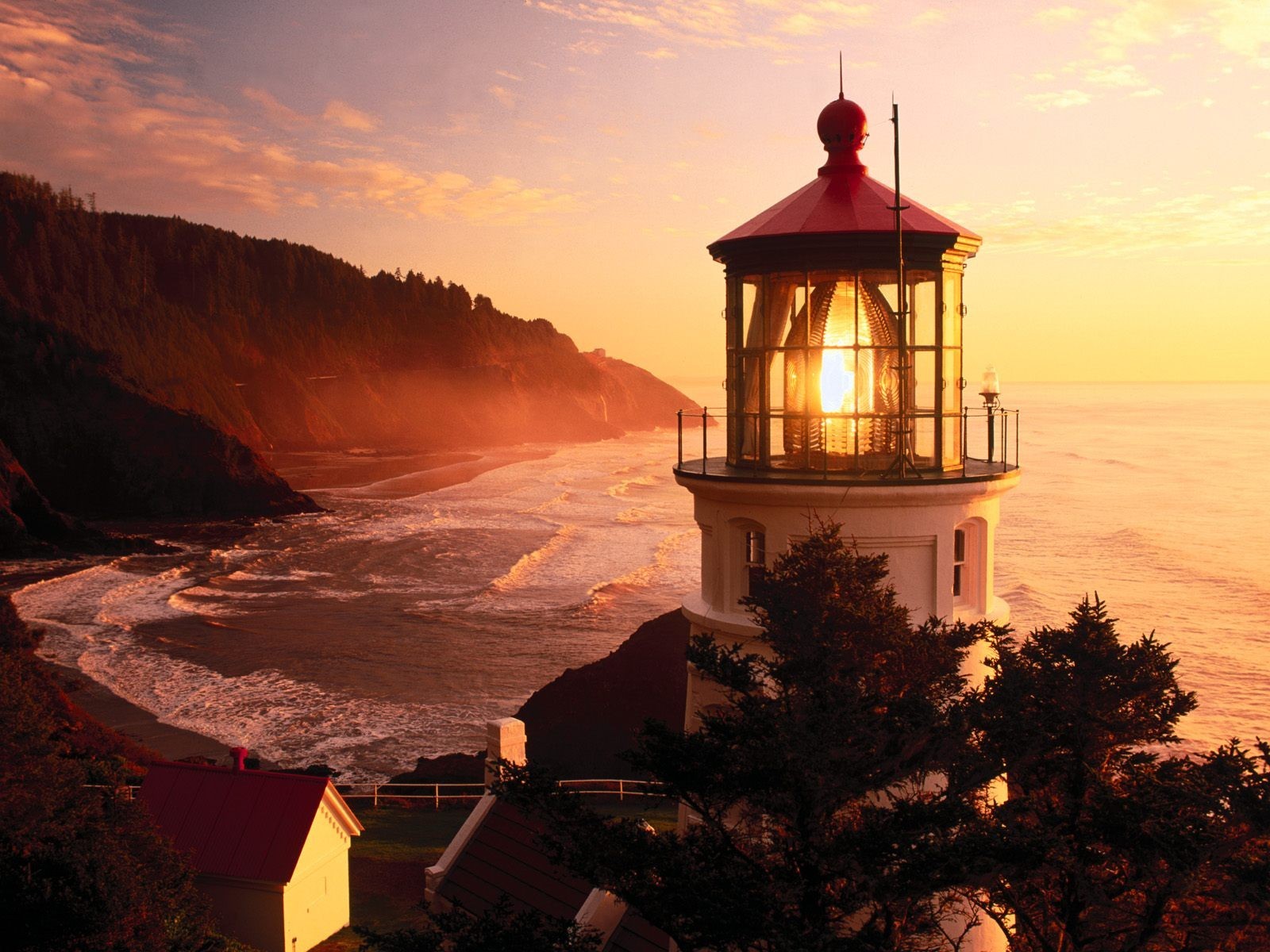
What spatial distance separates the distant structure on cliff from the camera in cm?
670

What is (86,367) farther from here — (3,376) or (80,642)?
(80,642)

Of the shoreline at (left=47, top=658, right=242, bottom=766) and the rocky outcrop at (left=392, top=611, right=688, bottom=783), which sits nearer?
the rocky outcrop at (left=392, top=611, right=688, bottom=783)

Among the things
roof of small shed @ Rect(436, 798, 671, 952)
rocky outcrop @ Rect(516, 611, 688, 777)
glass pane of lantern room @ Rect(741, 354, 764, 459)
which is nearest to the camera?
glass pane of lantern room @ Rect(741, 354, 764, 459)

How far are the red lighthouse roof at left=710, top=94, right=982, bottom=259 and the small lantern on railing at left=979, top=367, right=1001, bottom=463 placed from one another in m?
1.09

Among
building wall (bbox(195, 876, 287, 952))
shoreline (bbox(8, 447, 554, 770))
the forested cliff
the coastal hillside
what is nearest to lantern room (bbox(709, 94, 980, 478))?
building wall (bbox(195, 876, 287, 952))

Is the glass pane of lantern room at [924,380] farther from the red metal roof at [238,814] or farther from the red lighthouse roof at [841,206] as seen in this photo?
the red metal roof at [238,814]

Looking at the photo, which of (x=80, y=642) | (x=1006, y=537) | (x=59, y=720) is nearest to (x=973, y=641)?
(x=59, y=720)

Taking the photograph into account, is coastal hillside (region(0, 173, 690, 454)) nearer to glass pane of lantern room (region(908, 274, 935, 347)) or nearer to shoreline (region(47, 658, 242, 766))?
shoreline (region(47, 658, 242, 766))

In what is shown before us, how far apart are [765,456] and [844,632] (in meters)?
2.04

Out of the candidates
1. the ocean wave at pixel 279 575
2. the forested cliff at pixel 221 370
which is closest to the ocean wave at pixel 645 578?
the ocean wave at pixel 279 575

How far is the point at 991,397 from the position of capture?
776 cm

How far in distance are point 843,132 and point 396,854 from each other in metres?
11.2

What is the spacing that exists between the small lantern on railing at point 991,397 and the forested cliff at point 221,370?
157 ft

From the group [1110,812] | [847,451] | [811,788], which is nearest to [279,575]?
[847,451]
